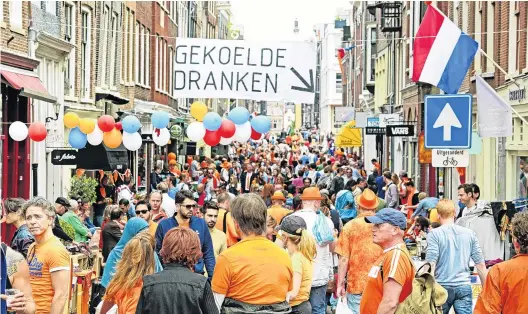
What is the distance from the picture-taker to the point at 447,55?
1548 centimetres

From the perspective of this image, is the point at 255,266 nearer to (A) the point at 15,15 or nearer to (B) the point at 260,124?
(B) the point at 260,124

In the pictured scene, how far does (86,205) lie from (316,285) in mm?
8719

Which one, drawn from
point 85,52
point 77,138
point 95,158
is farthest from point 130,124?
point 85,52

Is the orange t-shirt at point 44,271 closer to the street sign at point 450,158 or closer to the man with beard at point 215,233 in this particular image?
the man with beard at point 215,233

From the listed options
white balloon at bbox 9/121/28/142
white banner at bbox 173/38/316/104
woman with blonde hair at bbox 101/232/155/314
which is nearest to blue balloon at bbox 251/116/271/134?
white banner at bbox 173/38/316/104

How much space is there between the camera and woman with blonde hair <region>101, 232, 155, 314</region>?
7.10 meters

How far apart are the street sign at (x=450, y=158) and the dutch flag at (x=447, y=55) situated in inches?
75.0

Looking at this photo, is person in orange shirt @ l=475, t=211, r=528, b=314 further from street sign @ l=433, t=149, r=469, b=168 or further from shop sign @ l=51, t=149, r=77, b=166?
shop sign @ l=51, t=149, r=77, b=166

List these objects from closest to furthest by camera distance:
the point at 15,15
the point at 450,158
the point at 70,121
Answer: the point at 450,158 < the point at 70,121 < the point at 15,15

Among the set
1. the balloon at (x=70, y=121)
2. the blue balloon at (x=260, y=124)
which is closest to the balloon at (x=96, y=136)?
the balloon at (x=70, y=121)

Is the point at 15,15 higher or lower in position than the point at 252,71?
higher

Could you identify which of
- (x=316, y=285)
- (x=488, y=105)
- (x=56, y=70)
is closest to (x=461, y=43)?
(x=488, y=105)

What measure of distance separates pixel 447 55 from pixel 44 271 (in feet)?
30.4

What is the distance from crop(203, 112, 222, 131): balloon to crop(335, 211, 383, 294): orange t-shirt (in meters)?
8.50
